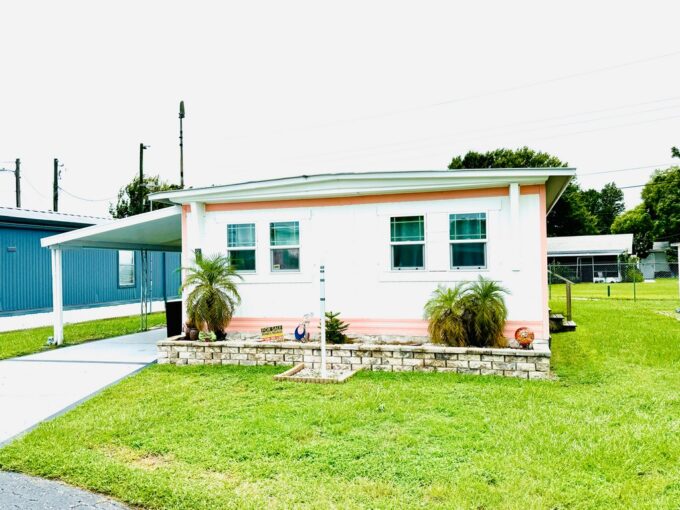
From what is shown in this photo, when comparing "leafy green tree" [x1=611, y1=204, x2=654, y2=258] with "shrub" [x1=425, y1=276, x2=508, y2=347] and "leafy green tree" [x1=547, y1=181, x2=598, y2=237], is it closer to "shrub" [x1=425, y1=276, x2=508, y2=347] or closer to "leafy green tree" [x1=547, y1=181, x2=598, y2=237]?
"leafy green tree" [x1=547, y1=181, x2=598, y2=237]

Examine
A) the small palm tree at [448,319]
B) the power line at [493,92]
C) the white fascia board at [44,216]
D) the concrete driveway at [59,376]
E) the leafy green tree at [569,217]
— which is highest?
the power line at [493,92]

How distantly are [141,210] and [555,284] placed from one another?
23.3 m

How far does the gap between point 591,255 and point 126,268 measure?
91.1ft

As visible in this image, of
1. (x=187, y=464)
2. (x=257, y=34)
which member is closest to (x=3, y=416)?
(x=187, y=464)

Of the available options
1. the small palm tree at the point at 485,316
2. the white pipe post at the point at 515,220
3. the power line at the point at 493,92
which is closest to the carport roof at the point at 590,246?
the power line at the point at 493,92

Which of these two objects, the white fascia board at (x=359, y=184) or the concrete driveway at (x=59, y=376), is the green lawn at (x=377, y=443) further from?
the white fascia board at (x=359, y=184)

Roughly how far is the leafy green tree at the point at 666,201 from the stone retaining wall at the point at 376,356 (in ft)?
120

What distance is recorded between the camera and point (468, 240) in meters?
7.81

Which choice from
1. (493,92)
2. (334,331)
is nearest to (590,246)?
(493,92)

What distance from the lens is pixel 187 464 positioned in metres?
3.81

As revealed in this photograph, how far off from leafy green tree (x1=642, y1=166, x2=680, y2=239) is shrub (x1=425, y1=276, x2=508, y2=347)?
3650cm

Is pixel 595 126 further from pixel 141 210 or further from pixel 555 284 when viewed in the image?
pixel 141 210

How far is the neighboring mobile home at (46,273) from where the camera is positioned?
14.5m

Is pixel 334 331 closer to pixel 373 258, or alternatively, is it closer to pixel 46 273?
pixel 373 258
